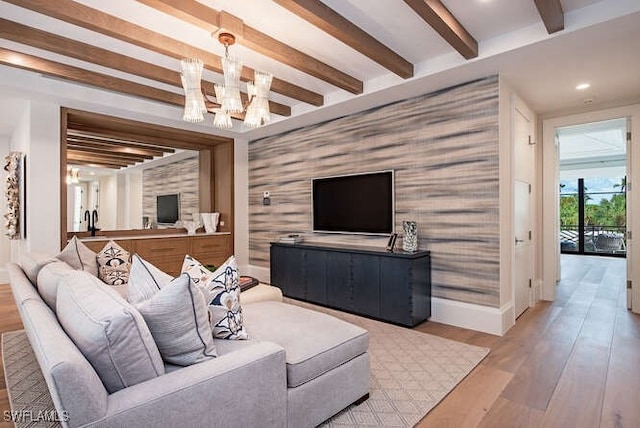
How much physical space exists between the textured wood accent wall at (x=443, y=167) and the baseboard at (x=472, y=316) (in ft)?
0.22

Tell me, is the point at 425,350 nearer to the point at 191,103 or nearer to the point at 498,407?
the point at 498,407

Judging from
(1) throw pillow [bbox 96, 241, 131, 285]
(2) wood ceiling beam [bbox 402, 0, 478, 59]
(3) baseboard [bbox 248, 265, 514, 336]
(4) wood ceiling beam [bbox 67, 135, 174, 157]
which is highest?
(2) wood ceiling beam [bbox 402, 0, 478, 59]

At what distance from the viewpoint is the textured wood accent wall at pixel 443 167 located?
328cm

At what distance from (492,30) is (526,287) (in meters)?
2.87

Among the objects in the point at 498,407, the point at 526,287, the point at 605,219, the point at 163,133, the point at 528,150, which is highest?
the point at 163,133

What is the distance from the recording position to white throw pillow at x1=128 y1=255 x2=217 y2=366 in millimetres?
1363

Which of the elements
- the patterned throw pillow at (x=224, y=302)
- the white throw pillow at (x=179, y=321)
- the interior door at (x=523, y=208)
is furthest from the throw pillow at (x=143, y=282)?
the interior door at (x=523, y=208)

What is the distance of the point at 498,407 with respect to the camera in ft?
6.68

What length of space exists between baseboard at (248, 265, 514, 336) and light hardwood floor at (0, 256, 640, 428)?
3.7 inches

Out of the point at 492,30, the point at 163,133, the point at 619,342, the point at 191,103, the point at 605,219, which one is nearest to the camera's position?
the point at 191,103

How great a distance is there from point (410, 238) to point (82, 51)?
11.5 ft

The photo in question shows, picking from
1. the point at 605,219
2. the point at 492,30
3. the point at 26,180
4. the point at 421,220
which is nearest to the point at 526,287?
the point at 421,220

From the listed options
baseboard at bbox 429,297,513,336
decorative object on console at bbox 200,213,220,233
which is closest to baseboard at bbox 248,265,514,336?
baseboard at bbox 429,297,513,336

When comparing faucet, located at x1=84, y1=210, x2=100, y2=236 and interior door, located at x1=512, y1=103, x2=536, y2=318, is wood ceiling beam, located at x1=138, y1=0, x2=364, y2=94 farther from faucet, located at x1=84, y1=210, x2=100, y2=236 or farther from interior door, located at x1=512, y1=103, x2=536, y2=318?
faucet, located at x1=84, y1=210, x2=100, y2=236
